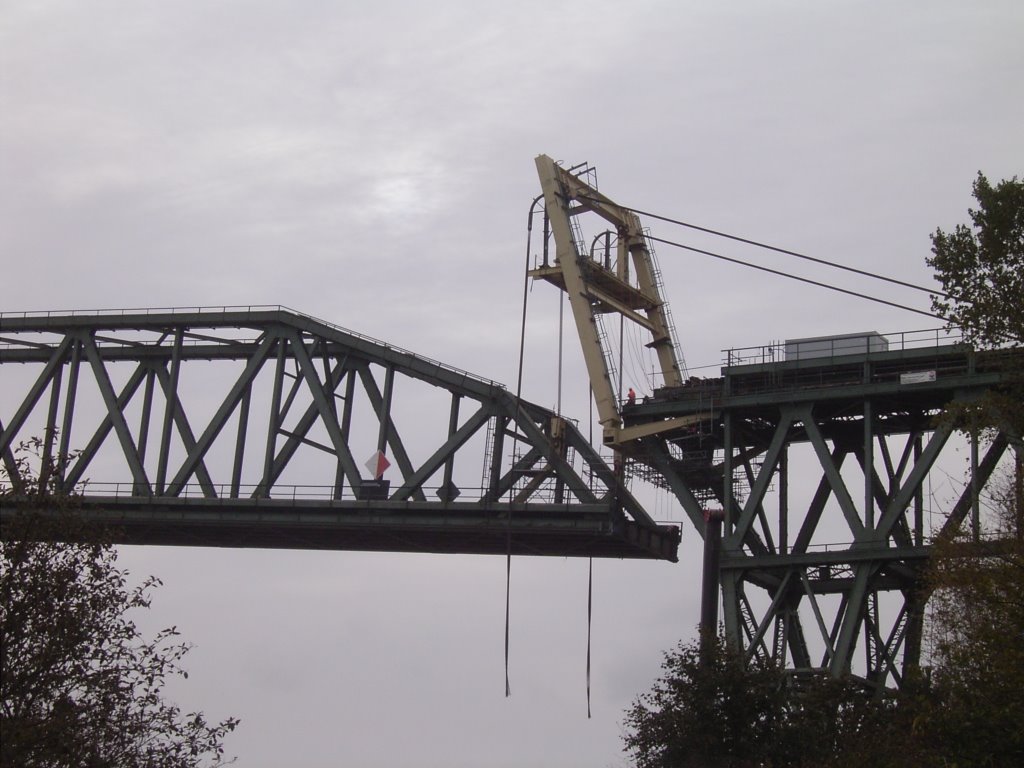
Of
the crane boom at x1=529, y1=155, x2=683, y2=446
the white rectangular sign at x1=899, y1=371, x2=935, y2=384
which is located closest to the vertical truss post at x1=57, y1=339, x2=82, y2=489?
the crane boom at x1=529, y1=155, x2=683, y2=446

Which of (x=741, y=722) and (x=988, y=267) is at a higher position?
(x=988, y=267)

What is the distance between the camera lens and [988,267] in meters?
42.3

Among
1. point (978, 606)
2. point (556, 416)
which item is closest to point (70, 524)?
point (978, 606)

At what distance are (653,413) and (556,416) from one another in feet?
23.6

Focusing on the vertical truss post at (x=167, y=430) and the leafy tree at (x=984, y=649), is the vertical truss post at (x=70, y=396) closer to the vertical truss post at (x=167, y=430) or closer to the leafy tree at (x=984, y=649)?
the vertical truss post at (x=167, y=430)

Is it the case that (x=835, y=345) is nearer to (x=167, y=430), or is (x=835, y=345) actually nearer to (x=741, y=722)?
(x=741, y=722)

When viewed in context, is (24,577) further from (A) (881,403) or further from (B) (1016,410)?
(A) (881,403)

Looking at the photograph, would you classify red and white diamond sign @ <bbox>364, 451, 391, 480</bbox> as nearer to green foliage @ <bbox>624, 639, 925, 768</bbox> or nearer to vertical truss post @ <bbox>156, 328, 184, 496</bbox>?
vertical truss post @ <bbox>156, 328, 184, 496</bbox>

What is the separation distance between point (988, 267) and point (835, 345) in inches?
937

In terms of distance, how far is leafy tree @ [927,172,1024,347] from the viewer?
41469mm

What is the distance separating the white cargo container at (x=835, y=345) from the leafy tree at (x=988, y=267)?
22.2 meters

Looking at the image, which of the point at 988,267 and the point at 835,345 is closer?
the point at 988,267

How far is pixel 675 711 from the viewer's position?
179 ft

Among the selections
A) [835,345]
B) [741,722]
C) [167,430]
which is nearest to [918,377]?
[835,345]
